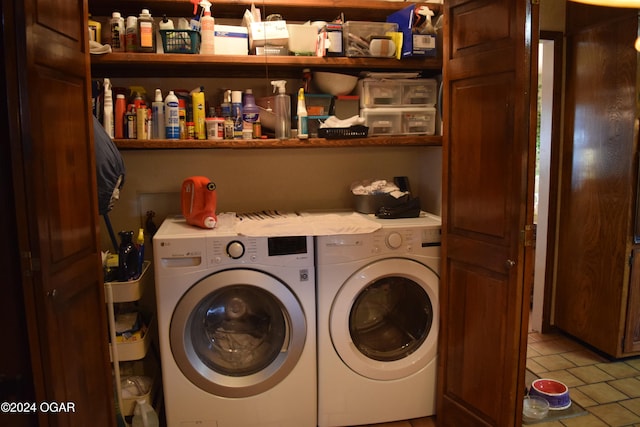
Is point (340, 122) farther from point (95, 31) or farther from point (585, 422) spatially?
point (585, 422)

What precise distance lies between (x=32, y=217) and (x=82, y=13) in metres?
0.74

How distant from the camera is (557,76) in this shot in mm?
2924

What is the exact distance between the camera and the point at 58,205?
1.46 meters

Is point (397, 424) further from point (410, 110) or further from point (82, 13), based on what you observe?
point (82, 13)

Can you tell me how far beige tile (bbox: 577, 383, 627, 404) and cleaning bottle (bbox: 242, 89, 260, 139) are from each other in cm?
213

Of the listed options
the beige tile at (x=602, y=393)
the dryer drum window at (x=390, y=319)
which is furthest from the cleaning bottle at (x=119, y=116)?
the beige tile at (x=602, y=393)

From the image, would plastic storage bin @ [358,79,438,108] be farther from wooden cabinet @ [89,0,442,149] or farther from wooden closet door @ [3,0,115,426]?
wooden closet door @ [3,0,115,426]

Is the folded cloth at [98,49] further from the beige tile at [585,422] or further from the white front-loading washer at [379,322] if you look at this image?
the beige tile at [585,422]

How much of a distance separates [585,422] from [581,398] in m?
0.23

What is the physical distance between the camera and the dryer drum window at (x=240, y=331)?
2084 mm

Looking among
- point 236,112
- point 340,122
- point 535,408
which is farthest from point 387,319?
point 236,112

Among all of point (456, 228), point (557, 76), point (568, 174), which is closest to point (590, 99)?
point (557, 76)

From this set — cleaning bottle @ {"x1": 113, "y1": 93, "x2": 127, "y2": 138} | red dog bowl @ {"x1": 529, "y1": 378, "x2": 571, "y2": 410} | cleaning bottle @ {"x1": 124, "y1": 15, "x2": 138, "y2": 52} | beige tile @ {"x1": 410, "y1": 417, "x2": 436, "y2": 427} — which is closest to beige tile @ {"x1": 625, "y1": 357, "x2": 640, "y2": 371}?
red dog bowl @ {"x1": 529, "y1": 378, "x2": 571, "y2": 410}

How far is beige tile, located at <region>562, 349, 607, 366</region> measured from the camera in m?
2.83
